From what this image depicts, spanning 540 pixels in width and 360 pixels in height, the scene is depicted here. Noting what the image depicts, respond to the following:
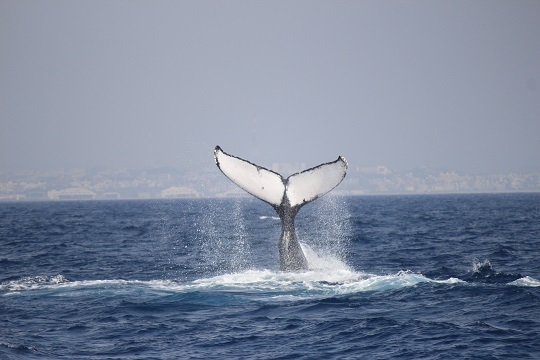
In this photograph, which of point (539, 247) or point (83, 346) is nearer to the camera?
point (83, 346)

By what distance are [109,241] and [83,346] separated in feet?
71.9

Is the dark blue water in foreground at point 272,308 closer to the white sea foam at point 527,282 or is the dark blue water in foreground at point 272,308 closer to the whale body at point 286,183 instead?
the white sea foam at point 527,282

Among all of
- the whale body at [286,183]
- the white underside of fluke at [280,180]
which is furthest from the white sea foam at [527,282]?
the white underside of fluke at [280,180]

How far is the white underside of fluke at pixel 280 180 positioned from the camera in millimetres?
13859

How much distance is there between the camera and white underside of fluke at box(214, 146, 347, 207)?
1386 cm

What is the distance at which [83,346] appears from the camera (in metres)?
11.4

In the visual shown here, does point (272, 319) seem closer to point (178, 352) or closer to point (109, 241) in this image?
point (178, 352)

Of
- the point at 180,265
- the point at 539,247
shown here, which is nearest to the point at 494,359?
the point at 180,265

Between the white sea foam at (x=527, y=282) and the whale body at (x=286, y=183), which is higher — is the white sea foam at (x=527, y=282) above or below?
below

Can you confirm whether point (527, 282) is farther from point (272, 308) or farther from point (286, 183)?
point (272, 308)

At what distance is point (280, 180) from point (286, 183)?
0.17 metres

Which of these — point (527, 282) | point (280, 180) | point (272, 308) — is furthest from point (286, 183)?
point (527, 282)

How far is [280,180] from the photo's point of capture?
14750 mm

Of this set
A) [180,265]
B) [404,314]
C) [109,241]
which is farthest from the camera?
[109,241]
